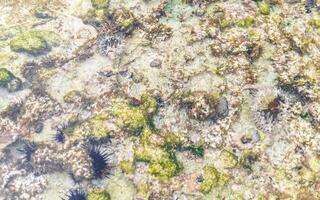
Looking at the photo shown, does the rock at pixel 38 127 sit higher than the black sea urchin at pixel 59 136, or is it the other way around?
the black sea urchin at pixel 59 136

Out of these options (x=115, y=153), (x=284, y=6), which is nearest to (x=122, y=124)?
(x=115, y=153)

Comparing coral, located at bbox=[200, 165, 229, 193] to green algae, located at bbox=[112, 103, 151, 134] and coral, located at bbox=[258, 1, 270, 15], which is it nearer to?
green algae, located at bbox=[112, 103, 151, 134]

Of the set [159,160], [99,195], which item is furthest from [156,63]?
[99,195]

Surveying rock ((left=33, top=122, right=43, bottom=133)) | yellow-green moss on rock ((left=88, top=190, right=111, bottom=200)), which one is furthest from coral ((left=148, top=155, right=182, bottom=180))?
rock ((left=33, top=122, right=43, bottom=133))

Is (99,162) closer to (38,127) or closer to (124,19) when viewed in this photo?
(38,127)

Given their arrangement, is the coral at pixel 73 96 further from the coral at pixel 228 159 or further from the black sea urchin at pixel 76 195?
the coral at pixel 228 159

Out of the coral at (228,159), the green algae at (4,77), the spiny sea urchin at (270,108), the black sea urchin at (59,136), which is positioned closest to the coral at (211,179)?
the coral at (228,159)

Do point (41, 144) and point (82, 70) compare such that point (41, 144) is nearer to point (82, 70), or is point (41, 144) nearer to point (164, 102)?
point (82, 70)

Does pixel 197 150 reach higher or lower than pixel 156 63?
lower

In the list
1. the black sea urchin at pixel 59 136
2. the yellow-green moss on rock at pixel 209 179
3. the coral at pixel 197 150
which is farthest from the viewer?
the black sea urchin at pixel 59 136
